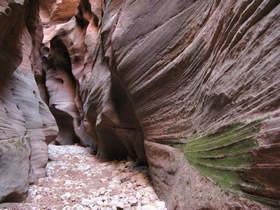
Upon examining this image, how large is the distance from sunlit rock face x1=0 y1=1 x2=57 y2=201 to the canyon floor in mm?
270

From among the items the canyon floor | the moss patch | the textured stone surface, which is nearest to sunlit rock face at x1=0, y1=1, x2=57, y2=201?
the textured stone surface

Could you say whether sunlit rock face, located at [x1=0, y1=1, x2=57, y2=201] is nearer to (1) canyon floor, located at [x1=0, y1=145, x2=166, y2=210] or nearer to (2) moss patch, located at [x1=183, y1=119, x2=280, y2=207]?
Answer: (1) canyon floor, located at [x1=0, y1=145, x2=166, y2=210]

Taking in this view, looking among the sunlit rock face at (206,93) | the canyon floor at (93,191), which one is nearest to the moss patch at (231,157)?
the sunlit rock face at (206,93)

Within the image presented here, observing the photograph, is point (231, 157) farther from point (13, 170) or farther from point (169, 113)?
point (13, 170)

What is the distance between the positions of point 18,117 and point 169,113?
2.99m

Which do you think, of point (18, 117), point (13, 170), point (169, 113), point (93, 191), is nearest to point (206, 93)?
point (169, 113)

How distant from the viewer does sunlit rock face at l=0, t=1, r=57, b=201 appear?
A: 10.5ft

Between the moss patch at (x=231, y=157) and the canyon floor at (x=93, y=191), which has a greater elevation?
the moss patch at (x=231, y=157)

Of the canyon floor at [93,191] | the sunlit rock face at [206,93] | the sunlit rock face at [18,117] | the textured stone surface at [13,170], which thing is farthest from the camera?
the sunlit rock face at [18,117]

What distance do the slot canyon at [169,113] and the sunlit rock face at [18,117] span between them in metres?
0.02

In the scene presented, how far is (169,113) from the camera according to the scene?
9.57ft

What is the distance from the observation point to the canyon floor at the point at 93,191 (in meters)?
2.85

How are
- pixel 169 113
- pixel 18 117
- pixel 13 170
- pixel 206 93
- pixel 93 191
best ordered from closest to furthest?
→ pixel 206 93 < pixel 169 113 < pixel 13 170 < pixel 93 191 < pixel 18 117

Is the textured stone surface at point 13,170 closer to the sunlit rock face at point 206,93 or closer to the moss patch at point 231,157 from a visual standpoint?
the sunlit rock face at point 206,93
